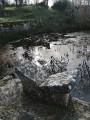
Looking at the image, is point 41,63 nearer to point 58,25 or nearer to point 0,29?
point 0,29

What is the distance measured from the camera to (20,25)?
22484 millimetres

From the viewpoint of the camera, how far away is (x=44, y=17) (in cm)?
2945

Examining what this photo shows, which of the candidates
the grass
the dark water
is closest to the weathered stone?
the dark water

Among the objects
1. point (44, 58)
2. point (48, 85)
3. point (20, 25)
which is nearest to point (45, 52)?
point (44, 58)

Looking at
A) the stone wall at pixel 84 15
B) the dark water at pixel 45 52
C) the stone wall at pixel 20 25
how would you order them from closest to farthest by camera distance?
the dark water at pixel 45 52, the stone wall at pixel 20 25, the stone wall at pixel 84 15

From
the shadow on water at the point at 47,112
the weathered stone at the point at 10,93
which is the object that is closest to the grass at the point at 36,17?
the weathered stone at the point at 10,93

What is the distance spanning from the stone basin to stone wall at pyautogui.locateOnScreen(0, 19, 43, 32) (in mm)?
15766

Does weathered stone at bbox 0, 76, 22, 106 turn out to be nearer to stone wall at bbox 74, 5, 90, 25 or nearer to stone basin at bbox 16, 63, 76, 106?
stone basin at bbox 16, 63, 76, 106

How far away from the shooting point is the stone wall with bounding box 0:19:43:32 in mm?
21156

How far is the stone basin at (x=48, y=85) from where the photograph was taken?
5.08m

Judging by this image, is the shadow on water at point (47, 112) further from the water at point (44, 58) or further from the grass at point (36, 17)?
the grass at point (36, 17)

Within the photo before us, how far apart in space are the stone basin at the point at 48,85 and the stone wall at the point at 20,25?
15.8 metres

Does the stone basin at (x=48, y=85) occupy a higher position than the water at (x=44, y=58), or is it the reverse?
the stone basin at (x=48, y=85)

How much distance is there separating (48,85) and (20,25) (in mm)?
18374
